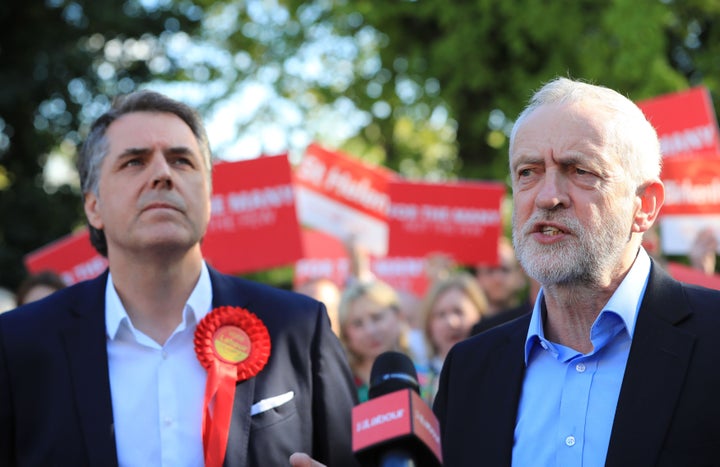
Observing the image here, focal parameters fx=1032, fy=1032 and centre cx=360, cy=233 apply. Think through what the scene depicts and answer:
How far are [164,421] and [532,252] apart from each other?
1332 mm

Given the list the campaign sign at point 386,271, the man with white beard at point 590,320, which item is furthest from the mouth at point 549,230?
the campaign sign at point 386,271

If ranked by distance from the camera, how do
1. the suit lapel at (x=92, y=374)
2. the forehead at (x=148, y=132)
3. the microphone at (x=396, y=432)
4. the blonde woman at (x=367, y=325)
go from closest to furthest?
the microphone at (x=396, y=432) → the suit lapel at (x=92, y=374) → the forehead at (x=148, y=132) → the blonde woman at (x=367, y=325)

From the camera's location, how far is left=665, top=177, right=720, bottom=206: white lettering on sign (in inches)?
305

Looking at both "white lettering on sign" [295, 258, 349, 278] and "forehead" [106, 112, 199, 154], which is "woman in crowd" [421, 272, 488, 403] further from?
"white lettering on sign" [295, 258, 349, 278]

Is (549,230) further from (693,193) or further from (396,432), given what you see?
(693,193)

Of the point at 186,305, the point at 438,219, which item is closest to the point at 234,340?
the point at 186,305

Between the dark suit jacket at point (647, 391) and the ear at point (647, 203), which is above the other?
the ear at point (647, 203)

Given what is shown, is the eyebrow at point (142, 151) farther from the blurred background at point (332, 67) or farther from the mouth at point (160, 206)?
the blurred background at point (332, 67)

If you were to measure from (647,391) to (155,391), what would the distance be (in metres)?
1.61

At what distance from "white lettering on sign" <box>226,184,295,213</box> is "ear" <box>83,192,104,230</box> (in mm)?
4222

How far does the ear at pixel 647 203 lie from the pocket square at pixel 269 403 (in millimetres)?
1315

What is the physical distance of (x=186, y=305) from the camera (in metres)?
3.64

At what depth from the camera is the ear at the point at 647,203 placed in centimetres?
299

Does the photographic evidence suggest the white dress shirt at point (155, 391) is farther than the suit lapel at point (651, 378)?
Yes
